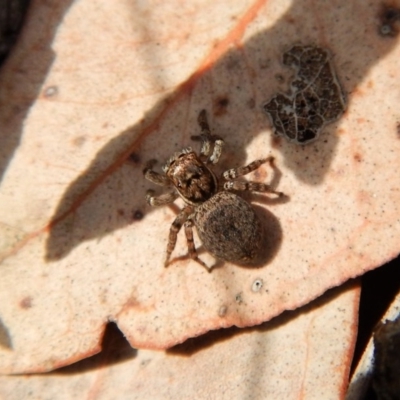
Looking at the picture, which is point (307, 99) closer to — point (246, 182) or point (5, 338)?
point (246, 182)

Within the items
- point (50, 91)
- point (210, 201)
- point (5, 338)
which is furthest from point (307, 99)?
point (5, 338)

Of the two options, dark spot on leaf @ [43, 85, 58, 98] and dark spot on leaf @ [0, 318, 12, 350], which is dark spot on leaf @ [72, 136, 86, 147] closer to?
dark spot on leaf @ [43, 85, 58, 98]

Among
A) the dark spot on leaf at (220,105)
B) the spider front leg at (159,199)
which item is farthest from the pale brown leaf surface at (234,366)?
the dark spot on leaf at (220,105)

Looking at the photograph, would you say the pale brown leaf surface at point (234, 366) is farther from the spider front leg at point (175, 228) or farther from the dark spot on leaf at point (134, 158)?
the dark spot on leaf at point (134, 158)

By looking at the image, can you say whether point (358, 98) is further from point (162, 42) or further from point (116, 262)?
point (116, 262)

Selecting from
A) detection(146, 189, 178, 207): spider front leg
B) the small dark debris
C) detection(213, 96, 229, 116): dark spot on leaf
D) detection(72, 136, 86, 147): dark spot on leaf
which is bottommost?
the small dark debris

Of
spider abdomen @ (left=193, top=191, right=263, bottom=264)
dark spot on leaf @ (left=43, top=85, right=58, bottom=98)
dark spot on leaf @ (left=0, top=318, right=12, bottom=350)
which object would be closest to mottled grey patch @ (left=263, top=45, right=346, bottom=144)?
spider abdomen @ (left=193, top=191, right=263, bottom=264)
